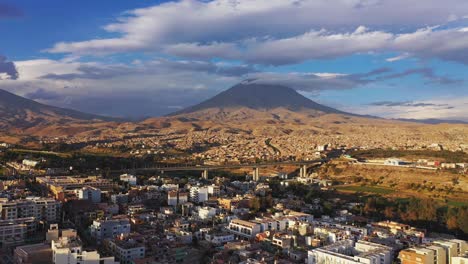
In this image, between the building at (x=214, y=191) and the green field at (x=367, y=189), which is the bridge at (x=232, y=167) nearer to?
the green field at (x=367, y=189)

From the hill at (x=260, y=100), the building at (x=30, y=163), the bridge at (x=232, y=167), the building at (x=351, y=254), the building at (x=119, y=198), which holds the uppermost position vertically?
the hill at (x=260, y=100)

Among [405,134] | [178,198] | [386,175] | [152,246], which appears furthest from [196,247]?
[405,134]

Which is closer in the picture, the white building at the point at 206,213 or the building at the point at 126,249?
the building at the point at 126,249

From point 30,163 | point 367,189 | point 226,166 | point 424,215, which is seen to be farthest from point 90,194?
point 367,189

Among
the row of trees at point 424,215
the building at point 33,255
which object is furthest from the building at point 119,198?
the row of trees at point 424,215

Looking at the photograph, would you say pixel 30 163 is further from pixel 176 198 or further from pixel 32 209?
pixel 32 209

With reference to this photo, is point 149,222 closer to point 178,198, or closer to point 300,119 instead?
point 178,198
